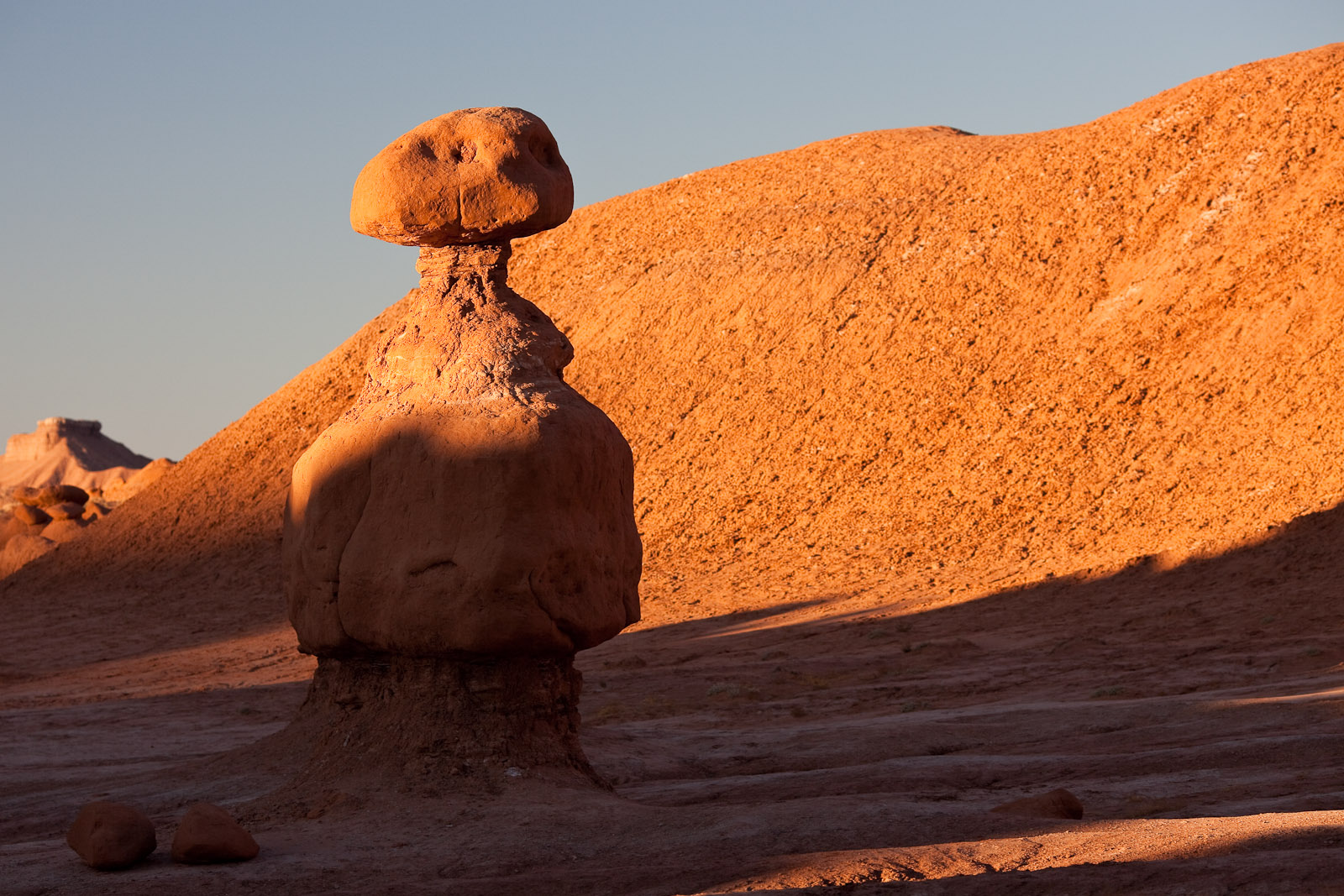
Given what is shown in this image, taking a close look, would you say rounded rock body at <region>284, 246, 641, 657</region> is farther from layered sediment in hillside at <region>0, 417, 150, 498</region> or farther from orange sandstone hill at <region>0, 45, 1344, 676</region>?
layered sediment in hillside at <region>0, 417, 150, 498</region>

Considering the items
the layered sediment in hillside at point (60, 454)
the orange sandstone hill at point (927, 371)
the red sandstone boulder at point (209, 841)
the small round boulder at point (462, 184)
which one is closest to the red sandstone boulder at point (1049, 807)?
the red sandstone boulder at point (209, 841)

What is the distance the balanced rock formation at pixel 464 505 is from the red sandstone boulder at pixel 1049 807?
216 centimetres

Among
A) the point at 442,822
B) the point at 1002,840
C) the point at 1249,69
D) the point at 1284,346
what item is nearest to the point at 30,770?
the point at 442,822

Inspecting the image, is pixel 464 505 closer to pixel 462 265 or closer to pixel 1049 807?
pixel 462 265

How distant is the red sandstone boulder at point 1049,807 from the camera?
5887 mm

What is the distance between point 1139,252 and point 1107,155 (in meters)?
2.65

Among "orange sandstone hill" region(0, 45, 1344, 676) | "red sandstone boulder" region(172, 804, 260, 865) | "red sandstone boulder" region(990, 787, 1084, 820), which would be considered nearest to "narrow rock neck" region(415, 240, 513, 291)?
"red sandstone boulder" region(172, 804, 260, 865)

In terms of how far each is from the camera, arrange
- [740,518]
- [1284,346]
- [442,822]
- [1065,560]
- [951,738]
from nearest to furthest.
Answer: [442,822], [951,738], [1065,560], [1284,346], [740,518]

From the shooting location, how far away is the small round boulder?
7.07 m

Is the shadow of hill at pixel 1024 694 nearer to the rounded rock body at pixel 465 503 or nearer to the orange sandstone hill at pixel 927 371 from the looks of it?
the orange sandstone hill at pixel 927 371

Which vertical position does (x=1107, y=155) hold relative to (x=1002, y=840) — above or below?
above

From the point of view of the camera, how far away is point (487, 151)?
7117 millimetres

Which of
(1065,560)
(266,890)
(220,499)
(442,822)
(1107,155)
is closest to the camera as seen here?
(266,890)

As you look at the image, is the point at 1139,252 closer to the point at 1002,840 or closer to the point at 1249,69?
the point at 1249,69
